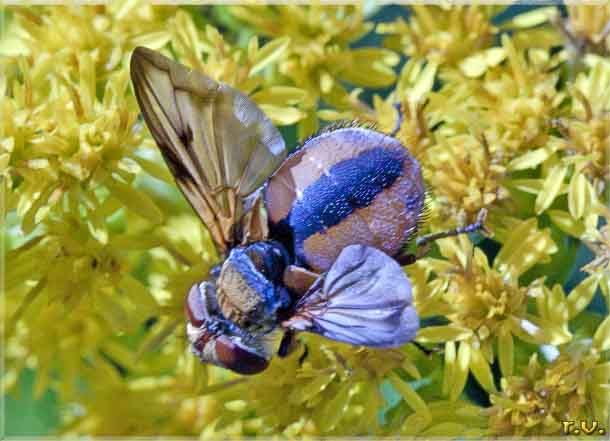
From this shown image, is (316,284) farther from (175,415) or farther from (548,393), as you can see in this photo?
(175,415)

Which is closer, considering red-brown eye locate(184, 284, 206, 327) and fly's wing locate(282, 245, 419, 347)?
fly's wing locate(282, 245, 419, 347)

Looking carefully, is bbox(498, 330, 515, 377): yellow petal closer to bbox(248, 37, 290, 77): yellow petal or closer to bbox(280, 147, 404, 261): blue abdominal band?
bbox(280, 147, 404, 261): blue abdominal band

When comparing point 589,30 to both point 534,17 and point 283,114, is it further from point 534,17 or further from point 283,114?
A: point 283,114

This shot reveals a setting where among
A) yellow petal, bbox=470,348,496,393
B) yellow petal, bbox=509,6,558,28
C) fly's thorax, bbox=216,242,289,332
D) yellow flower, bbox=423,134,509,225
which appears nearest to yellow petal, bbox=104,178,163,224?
fly's thorax, bbox=216,242,289,332

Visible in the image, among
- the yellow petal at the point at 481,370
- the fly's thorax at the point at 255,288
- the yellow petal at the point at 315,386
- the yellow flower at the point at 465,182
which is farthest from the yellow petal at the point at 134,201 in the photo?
the yellow petal at the point at 481,370

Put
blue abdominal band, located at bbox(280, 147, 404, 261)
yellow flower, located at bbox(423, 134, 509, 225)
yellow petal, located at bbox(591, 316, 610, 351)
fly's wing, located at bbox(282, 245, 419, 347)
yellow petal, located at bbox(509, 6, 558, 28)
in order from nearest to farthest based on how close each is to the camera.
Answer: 1. fly's wing, located at bbox(282, 245, 419, 347)
2. blue abdominal band, located at bbox(280, 147, 404, 261)
3. yellow petal, located at bbox(591, 316, 610, 351)
4. yellow flower, located at bbox(423, 134, 509, 225)
5. yellow petal, located at bbox(509, 6, 558, 28)

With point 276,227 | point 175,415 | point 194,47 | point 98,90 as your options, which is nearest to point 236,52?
point 194,47

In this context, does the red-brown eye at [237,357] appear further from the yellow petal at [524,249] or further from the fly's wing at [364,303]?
the yellow petal at [524,249]

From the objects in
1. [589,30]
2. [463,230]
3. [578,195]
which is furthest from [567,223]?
[589,30]
